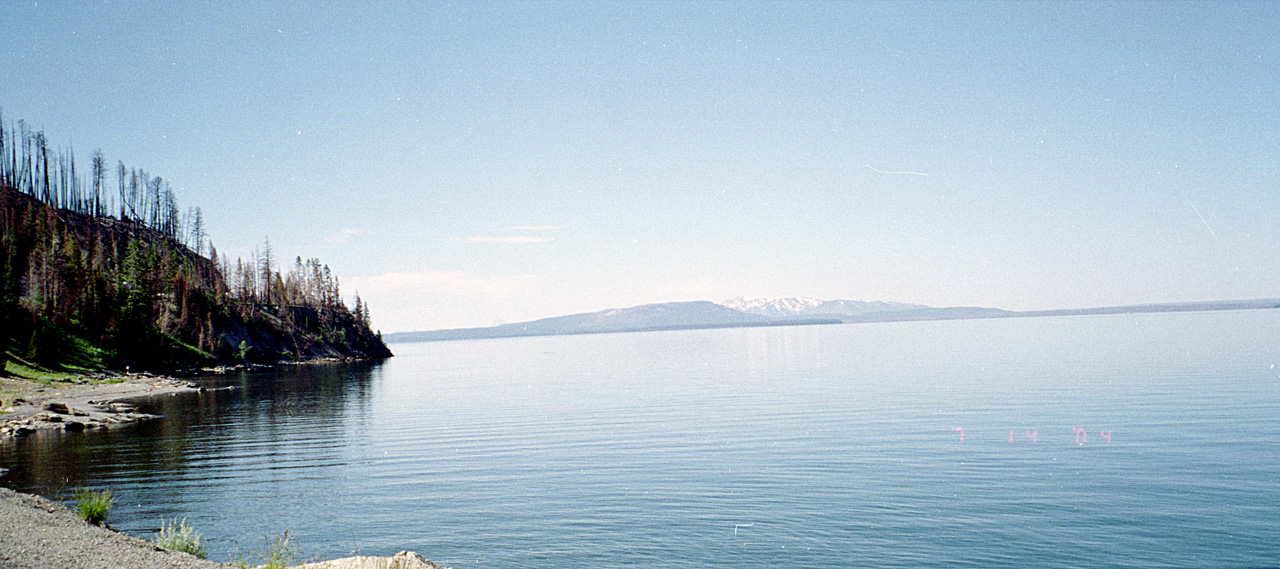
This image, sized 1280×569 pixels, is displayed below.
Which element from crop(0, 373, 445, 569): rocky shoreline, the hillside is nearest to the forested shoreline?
the hillside

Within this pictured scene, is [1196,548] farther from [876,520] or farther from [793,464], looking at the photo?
[793,464]

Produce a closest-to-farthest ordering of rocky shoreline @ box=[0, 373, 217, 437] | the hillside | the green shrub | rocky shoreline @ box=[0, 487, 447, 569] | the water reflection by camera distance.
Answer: rocky shoreline @ box=[0, 487, 447, 569] → the green shrub → the water reflection → rocky shoreline @ box=[0, 373, 217, 437] → the hillside

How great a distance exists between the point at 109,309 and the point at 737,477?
398 ft

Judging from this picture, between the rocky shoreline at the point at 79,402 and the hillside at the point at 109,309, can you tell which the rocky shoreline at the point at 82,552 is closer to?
the rocky shoreline at the point at 79,402

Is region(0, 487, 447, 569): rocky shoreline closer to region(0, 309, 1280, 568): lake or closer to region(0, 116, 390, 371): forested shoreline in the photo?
region(0, 309, 1280, 568): lake

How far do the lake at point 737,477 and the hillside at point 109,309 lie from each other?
4782 cm

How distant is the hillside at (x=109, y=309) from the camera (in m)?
99.2

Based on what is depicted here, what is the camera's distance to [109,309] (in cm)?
11481

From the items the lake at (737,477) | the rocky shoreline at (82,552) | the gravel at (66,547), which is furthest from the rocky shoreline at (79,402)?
the rocky shoreline at (82,552)

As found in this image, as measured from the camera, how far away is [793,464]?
3506cm

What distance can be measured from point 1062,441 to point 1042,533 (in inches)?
768

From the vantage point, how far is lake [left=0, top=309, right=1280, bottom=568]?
22.1 m

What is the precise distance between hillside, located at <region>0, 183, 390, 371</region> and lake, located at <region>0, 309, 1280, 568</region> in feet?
157

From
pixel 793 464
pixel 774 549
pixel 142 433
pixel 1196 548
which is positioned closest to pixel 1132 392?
pixel 793 464
